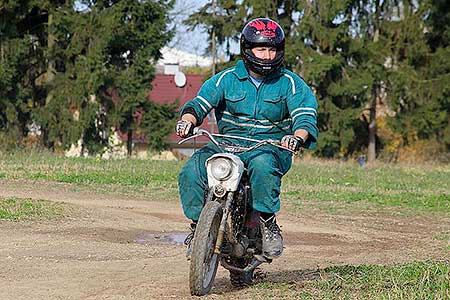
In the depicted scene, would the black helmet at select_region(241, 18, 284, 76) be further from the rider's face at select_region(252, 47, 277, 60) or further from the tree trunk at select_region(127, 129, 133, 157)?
the tree trunk at select_region(127, 129, 133, 157)

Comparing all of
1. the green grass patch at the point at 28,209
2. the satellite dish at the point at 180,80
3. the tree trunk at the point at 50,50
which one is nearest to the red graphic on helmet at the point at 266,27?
the green grass patch at the point at 28,209

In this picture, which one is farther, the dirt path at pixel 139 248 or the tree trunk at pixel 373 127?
the tree trunk at pixel 373 127

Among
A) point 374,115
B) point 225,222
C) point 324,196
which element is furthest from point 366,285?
point 374,115

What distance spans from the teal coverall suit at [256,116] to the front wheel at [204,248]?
1.20 feet

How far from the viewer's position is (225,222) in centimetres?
628

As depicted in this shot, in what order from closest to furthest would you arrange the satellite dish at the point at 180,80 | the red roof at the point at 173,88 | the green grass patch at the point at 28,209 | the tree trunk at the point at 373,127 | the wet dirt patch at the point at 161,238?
the wet dirt patch at the point at 161,238 < the green grass patch at the point at 28,209 < the tree trunk at the point at 373,127 < the satellite dish at the point at 180,80 < the red roof at the point at 173,88

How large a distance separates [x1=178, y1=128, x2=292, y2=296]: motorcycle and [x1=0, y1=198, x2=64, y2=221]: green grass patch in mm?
5231

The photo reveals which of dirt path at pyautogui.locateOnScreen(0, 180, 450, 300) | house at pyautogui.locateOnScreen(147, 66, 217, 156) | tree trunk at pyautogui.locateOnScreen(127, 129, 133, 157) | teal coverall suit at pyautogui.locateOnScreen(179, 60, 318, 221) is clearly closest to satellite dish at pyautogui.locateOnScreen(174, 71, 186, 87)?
house at pyautogui.locateOnScreen(147, 66, 217, 156)

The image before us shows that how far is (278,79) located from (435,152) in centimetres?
3352

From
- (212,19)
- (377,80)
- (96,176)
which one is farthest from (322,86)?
(96,176)

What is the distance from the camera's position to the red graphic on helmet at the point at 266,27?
22.1 ft

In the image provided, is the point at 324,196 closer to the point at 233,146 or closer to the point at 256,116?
the point at 256,116

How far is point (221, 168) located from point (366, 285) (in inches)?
59.8

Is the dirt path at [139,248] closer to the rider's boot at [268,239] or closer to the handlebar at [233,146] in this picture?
the rider's boot at [268,239]
